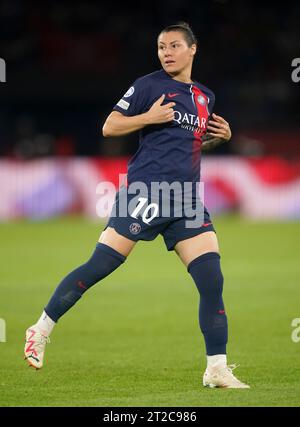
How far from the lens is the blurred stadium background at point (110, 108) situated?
72.1 ft

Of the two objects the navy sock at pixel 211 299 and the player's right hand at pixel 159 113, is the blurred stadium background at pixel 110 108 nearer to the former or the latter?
the navy sock at pixel 211 299

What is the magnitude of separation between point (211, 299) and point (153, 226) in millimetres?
662

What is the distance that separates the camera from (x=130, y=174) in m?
6.87

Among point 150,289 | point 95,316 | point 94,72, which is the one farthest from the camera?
point 94,72

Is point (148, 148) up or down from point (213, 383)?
up

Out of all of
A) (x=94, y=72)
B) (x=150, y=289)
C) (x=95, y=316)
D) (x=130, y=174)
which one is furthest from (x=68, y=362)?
(x=94, y=72)

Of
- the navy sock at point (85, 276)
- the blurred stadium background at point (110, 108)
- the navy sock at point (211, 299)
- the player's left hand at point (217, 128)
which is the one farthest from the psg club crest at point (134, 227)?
the blurred stadium background at point (110, 108)

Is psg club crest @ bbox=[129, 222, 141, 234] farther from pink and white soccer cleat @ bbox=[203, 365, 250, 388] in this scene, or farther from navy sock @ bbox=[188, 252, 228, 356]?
pink and white soccer cleat @ bbox=[203, 365, 250, 388]

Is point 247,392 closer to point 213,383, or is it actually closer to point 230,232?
point 213,383

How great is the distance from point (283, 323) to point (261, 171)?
14.1m

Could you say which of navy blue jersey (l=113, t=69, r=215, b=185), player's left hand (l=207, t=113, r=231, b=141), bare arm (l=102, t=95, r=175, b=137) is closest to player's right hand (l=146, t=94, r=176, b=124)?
bare arm (l=102, t=95, r=175, b=137)

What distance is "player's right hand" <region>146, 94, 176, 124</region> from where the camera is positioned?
658cm

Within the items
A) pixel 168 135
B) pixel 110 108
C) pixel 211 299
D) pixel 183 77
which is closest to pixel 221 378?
pixel 211 299
